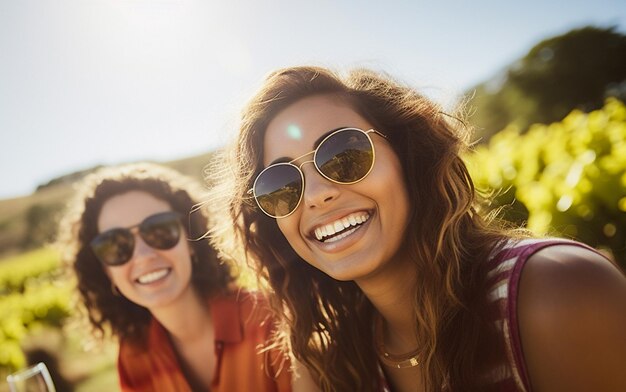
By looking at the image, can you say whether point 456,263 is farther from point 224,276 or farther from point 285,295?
point 224,276

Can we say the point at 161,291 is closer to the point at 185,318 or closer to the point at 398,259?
the point at 185,318

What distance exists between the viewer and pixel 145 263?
10.3 ft

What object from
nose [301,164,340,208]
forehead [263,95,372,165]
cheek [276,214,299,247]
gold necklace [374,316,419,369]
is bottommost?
gold necklace [374,316,419,369]

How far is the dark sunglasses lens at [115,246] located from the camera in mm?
3186

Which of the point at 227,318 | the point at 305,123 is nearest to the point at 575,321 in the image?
the point at 305,123

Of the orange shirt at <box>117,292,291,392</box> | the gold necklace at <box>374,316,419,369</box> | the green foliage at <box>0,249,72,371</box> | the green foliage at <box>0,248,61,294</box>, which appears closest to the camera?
the gold necklace at <box>374,316,419,369</box>

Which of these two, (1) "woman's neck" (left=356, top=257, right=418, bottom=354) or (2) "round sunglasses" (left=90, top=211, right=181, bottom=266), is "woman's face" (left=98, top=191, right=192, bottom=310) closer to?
(2) "round sunglasses" (left=90, top=211, right=181, bottom=266)

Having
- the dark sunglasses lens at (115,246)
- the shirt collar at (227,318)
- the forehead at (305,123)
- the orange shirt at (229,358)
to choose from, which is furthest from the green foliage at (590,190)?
the dark sunglasses lens at (115,246)

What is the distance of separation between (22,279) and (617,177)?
2063 centimetres

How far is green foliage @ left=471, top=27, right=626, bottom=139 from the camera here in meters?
21.7

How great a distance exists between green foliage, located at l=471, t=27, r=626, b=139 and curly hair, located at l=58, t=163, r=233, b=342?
21.2 meters

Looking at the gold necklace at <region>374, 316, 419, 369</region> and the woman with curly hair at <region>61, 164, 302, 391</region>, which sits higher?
the woman with curly hair at <region>61, 164, 302, 391</region>

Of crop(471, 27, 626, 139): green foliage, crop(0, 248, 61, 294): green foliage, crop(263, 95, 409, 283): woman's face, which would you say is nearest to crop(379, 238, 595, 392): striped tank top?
crop(263, 95, 409, 283): woman's face

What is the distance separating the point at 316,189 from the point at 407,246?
55 centimetres
